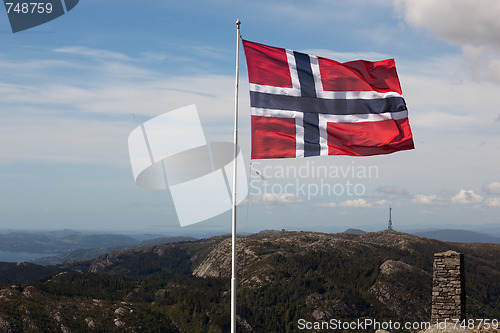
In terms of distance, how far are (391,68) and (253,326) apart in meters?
185

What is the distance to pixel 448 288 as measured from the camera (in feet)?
105

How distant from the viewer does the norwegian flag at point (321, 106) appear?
25.2 m

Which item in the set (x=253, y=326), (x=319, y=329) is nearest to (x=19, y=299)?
(x=253, y=326)

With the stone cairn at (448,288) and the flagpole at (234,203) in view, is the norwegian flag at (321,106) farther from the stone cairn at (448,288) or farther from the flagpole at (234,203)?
the stone cairn at (448,288)

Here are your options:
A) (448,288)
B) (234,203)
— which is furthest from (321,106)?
(448,288)

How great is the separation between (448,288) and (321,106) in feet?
49.7

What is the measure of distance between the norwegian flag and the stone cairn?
34.1 feet

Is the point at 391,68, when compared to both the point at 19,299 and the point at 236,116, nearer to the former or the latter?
the point at 236,116

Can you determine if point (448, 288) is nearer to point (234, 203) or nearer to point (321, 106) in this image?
point (321, 106)

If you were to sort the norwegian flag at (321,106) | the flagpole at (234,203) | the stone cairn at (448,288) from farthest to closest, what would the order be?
the stone cairn at (448,288) < the norwegian flag at (321,106) < the flagpole at (234,203)

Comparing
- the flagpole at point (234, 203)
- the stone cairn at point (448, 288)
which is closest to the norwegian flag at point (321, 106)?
the flagpole at point (234, 203)

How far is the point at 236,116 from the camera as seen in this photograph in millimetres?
23766

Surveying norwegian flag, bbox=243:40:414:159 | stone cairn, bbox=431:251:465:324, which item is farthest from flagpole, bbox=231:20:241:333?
stone cairn, bbox=431:251:465:324

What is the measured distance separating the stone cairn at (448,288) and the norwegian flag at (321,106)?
10382 millimetres
